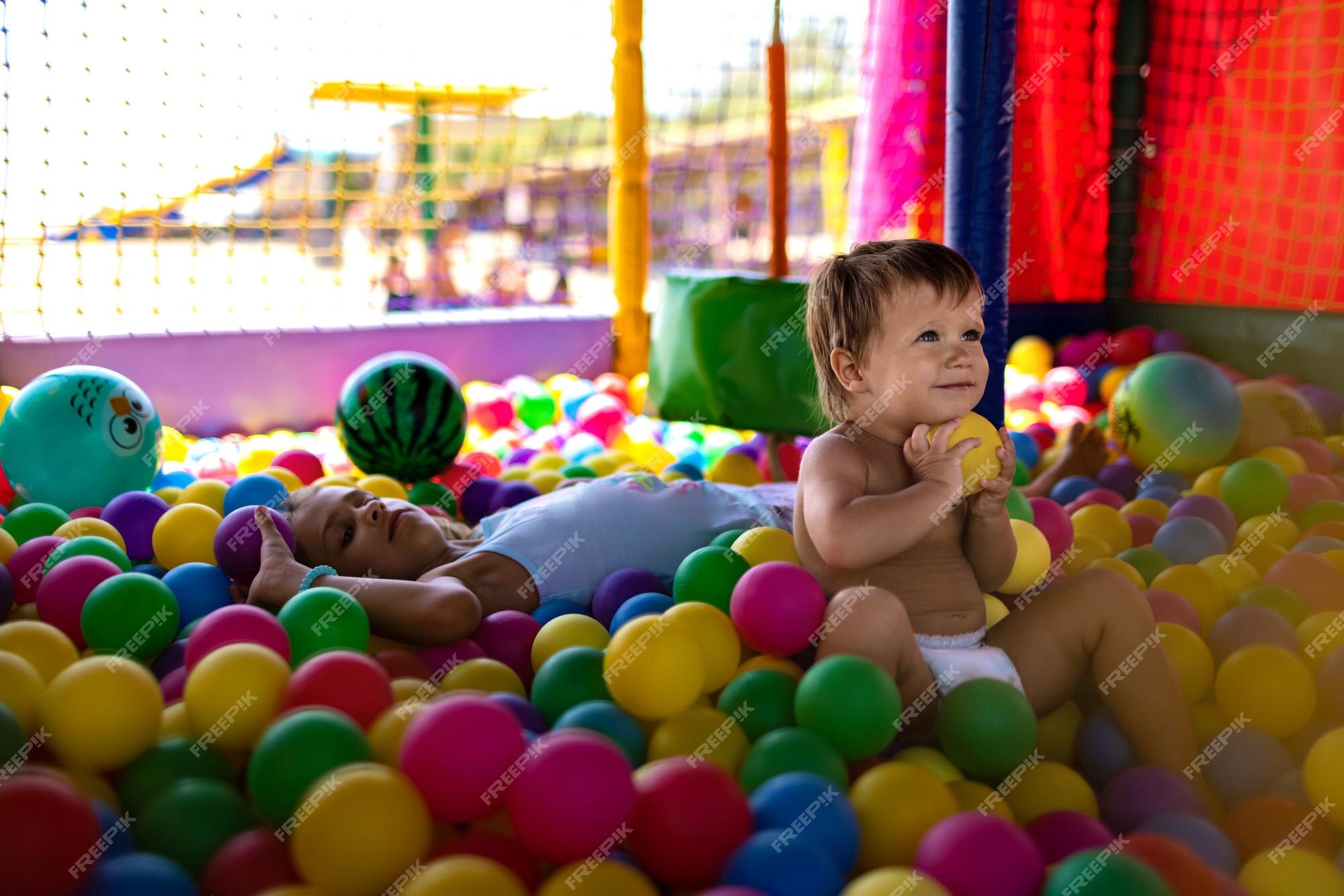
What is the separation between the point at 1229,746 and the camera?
52.5 inches

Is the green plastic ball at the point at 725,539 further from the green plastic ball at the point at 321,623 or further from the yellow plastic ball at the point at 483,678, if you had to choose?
the green plastic ball at the point at 321,623

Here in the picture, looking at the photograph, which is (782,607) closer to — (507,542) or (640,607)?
(640,607)

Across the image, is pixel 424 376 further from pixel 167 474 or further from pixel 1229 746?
pixel 1229 746

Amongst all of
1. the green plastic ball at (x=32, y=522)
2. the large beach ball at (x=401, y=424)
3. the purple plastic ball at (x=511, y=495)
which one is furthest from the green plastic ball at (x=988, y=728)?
the green plastic ball at (x=32, y=522)

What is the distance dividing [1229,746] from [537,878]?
857 mm

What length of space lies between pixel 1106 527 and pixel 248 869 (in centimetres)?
160

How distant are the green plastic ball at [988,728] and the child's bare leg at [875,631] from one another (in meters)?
0.08

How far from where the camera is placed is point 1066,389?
3436 mm

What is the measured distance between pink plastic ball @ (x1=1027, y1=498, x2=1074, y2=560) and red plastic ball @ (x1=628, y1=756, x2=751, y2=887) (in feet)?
3.51

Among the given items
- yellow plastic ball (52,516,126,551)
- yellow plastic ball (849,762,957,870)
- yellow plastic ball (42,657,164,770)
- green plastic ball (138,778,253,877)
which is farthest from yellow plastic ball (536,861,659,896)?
yellow plastic ball (52,516,126,551)

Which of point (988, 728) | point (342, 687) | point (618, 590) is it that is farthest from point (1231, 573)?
point (342, 687)

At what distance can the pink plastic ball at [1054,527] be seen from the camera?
1954 mm

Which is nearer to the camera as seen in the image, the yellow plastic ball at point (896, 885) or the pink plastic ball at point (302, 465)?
the yellow plastic ball at point (896, 885)

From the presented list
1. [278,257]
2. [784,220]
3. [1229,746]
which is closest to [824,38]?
[784,220]
